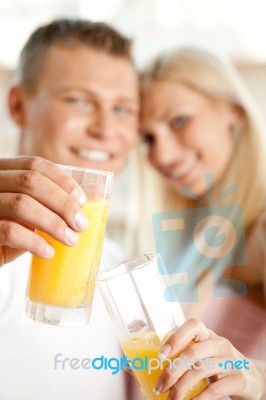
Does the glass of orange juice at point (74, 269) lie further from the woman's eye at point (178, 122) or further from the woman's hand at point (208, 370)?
the woman's eye at point (178, 122)

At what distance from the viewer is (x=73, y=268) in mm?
477

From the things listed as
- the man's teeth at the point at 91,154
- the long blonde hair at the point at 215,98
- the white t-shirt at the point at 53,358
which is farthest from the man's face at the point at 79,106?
the white t-shirt at the point at 53,358

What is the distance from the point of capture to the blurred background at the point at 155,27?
1354mm

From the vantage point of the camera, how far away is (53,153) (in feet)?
3.52

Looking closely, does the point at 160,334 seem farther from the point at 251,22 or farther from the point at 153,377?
the point at 251,22

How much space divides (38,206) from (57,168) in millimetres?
39

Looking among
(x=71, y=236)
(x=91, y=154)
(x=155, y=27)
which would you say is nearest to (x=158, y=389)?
(x=71, y=236)

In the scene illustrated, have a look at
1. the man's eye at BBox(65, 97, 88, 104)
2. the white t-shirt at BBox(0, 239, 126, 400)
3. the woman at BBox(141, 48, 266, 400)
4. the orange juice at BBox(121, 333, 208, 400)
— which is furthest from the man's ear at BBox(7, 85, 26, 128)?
the orange juice at BBox(121, 333, 208, 400)

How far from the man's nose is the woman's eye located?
14 centimetres

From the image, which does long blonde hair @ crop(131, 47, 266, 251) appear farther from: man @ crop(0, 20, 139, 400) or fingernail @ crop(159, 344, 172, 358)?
fingernail @ crop(159, 344, 172, 358)

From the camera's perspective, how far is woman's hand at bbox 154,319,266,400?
0.44 m

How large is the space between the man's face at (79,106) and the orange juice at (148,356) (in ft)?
2.17

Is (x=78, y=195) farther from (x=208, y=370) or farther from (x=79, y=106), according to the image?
(x=79, y=106)

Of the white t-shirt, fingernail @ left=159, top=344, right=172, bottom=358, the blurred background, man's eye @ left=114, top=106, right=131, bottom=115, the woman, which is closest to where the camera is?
fingernail @ left=159, top=344, right=172, bottom=358
